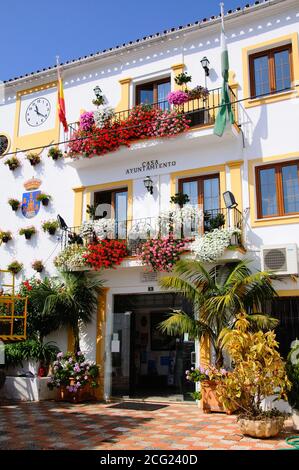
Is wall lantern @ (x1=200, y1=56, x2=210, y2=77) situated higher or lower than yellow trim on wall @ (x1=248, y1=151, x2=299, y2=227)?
higher

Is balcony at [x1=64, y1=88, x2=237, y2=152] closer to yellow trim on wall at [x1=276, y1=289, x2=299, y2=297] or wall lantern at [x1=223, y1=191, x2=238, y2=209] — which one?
wall lantern at [x1=223, y1=191, x2=238, y2=209]

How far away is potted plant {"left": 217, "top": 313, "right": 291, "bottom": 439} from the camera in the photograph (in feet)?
26.0

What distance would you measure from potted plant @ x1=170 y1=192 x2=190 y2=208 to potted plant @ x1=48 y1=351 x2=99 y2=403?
480 centimetres

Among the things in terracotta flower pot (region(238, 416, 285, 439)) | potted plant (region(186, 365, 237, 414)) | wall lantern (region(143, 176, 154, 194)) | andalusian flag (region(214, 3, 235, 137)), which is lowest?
terracotta flower pot (region(238, 416, 285, 439))

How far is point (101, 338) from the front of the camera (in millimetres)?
13383

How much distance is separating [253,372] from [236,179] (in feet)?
18.9

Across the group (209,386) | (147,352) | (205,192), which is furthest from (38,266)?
(209,386)

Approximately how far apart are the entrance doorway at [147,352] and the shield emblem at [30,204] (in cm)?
407

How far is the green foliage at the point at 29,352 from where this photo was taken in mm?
13219

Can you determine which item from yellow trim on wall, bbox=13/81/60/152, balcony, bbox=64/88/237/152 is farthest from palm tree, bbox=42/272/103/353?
yellow trim on wall, bbox=13/81/60/152

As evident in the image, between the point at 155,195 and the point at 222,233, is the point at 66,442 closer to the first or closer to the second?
the point at 222,233

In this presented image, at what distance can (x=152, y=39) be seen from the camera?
1445 centimetres

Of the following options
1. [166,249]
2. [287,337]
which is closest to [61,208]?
[166,249]

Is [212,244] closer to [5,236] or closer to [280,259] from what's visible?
[280,259]
